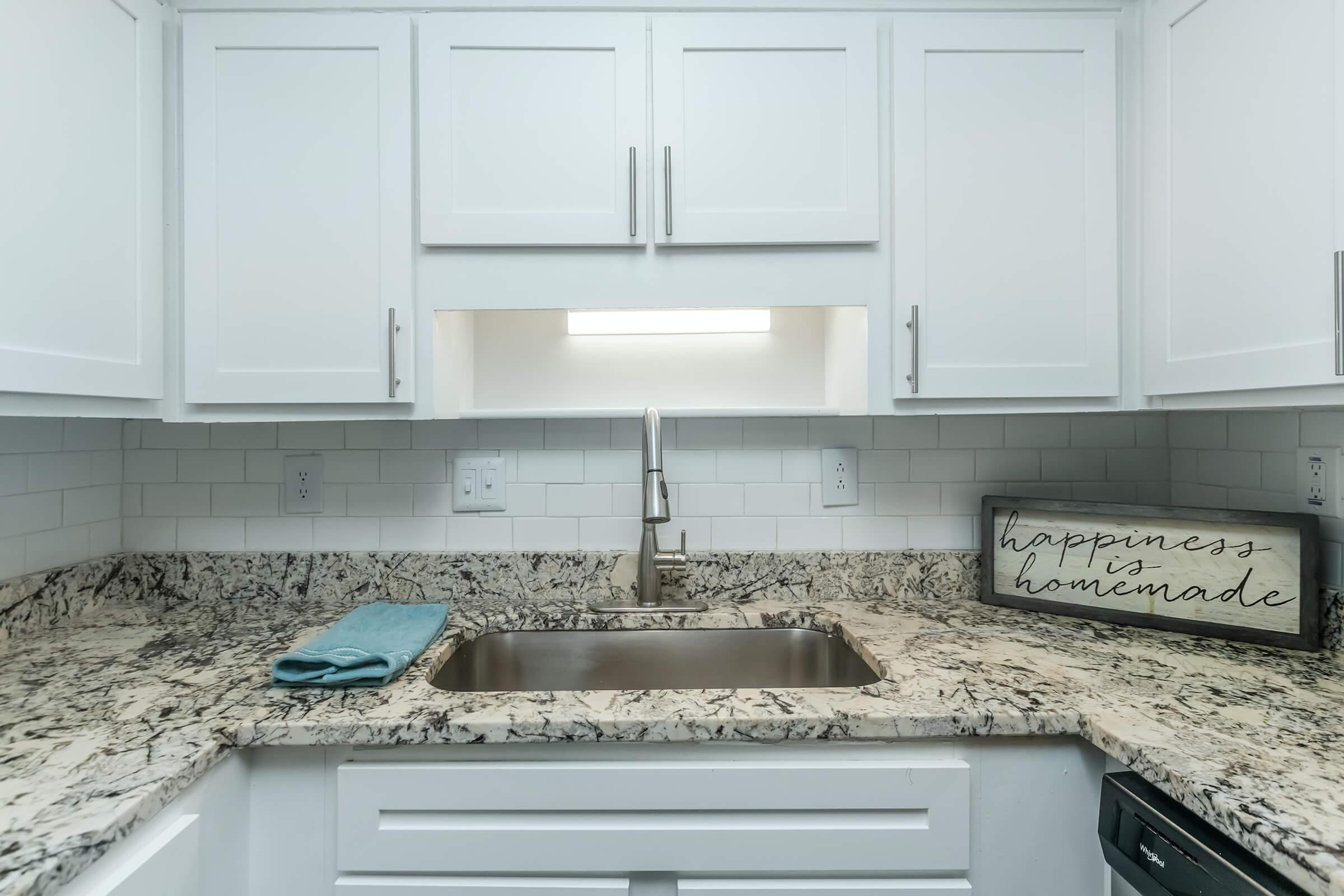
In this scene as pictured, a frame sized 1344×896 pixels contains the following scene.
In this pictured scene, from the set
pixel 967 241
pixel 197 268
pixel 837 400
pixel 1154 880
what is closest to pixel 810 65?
pixel 967 241

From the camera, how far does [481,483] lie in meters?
1.68

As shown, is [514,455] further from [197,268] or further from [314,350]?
[197,268]

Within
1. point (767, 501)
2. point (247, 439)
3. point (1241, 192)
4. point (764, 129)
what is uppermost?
point (764, 129)

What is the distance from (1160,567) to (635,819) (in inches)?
43.4

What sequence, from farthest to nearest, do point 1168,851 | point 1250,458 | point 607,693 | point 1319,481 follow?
1. point 1250,458
2. point 1319,481
3. point 607,693
4. point 1168,851

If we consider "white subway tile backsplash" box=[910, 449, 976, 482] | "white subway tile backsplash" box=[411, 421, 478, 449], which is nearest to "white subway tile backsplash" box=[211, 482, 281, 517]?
"white subway tile backsplash" box=[411, 421, 478, 449]

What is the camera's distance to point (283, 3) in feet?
4.47

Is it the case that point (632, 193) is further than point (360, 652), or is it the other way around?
point (632, 193)

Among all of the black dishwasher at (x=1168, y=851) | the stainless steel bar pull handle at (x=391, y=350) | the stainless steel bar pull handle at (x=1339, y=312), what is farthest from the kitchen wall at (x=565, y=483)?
the black dishwasher at (x=1168, y=851)

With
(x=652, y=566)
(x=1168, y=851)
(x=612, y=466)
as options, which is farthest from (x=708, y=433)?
(x=1168, y=851)

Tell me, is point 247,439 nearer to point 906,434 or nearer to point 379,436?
point 379,436

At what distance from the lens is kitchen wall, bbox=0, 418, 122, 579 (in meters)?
1.40

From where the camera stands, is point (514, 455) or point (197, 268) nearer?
point (197, 268)

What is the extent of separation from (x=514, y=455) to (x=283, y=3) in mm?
980
